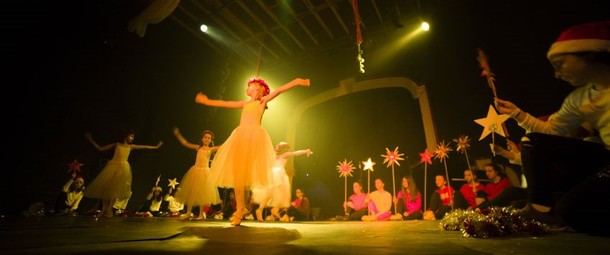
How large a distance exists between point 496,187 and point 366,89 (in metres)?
3.47

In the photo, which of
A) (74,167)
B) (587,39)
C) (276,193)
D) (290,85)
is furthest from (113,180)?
(587,39)

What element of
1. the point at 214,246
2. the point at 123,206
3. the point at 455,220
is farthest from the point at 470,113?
the point at 123,206

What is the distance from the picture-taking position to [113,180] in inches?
203

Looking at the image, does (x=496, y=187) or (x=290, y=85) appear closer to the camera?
(x=290, y=85)

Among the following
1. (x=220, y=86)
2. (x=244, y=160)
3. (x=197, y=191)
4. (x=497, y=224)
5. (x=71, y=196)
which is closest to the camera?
(x=497, y=224)

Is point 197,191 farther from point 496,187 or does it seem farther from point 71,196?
point 496,187

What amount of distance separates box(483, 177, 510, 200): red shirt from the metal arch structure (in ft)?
4.19

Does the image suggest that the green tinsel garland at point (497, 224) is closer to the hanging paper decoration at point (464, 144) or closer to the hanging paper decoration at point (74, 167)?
the hanging paper decoration at point (464, 144)

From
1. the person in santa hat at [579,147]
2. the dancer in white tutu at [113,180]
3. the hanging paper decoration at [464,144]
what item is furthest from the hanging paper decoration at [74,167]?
the hanging paper decoration at [464,144]

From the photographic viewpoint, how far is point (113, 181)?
203 inches

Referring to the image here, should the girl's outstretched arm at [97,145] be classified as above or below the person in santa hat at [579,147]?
above

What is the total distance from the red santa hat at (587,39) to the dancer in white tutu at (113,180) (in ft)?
19.3

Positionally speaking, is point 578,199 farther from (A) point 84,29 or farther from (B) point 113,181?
(A) point 84,29

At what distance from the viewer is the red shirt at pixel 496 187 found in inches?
199
